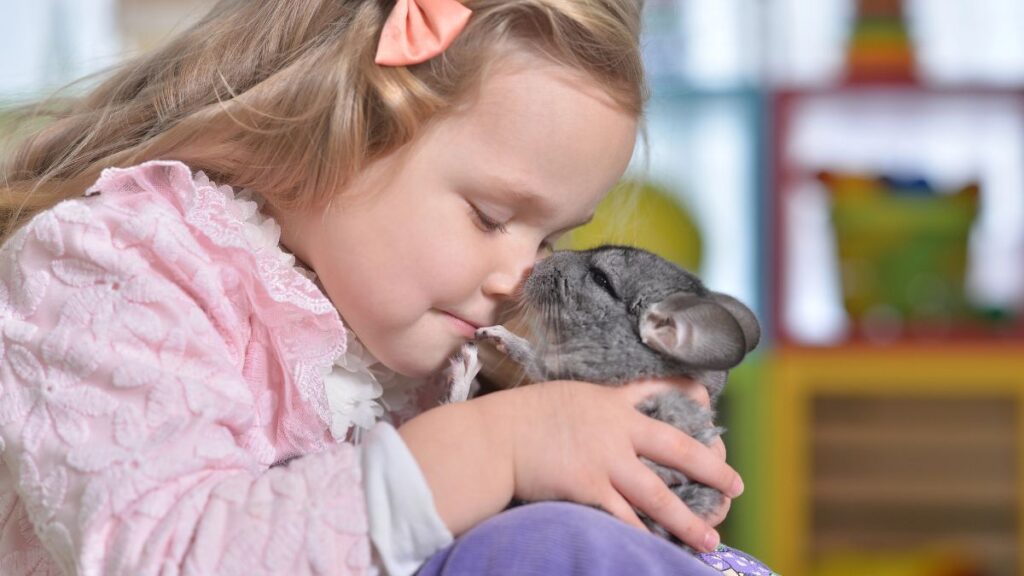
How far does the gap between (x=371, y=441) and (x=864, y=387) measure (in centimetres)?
179

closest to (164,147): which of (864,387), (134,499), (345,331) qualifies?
(345,331)

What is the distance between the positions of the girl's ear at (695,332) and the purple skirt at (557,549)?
0.47 ft

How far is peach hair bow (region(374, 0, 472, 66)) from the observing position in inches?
37.9

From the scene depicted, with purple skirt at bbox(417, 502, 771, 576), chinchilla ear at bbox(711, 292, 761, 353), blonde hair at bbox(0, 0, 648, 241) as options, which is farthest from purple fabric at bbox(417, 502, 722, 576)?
blonde hair at bbox(0, 0, 648, 241)

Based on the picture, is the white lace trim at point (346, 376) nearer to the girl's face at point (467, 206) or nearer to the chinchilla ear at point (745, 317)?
the girl's face at point (467, 206)

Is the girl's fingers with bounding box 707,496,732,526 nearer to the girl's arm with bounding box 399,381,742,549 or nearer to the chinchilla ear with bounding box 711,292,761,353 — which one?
the girl's arm with bounding box 399,381,742,549

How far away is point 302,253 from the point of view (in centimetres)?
102

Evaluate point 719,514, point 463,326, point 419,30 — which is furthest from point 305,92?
point 719,514

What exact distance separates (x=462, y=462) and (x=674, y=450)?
0.16 m

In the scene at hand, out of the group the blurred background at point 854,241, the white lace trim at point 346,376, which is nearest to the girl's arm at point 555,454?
the white lace trim at point 346,376

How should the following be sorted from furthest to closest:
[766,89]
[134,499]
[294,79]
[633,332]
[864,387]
Result: [766,89] < [864,387] < [294,79] < [633,332] < [134,499]

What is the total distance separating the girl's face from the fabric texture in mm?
55

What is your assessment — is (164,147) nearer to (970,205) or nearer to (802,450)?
(802,450)

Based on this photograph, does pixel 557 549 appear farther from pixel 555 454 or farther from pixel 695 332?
pixel 695 332
